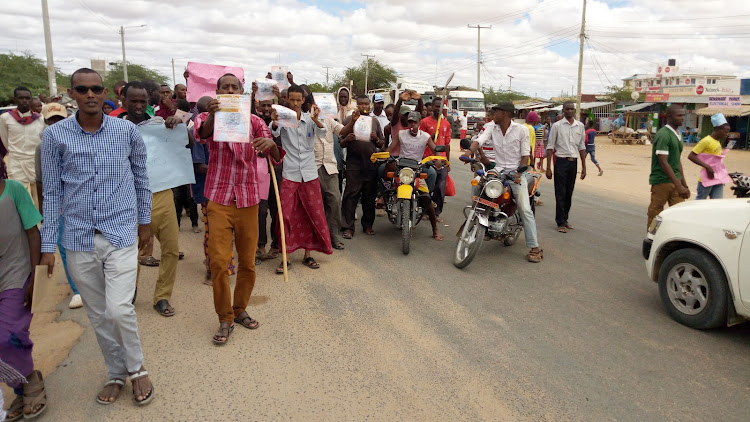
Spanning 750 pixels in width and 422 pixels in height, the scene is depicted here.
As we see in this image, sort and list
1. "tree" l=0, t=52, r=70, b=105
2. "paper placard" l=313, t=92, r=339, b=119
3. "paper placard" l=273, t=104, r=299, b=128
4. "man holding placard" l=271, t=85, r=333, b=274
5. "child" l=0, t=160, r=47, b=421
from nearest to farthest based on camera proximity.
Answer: "child" l=0, t=160, r=47, b=421 → "paper placard" l=273, t=104, r=299, b=128 → "paper placard" l=313, t=92, r=339, b=119 → "man holding placard" l=271, t=85, r=333, b=274 → "tree" l=0, t=52, r=70, b=105

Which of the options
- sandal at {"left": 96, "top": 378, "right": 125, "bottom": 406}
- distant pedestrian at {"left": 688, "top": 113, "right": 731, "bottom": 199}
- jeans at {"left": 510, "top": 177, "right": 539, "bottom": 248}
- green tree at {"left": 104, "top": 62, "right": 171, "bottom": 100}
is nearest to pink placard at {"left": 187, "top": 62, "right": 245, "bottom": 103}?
sandal at {"left": 96, "top": 378, "right": 125, "bottom": 406}

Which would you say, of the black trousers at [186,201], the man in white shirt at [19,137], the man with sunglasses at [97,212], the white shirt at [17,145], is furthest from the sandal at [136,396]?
the white shirt at [17,145]

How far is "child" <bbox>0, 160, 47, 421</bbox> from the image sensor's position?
2844 millimetres

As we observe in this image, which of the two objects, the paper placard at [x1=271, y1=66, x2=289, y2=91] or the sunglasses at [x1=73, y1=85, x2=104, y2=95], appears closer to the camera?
the sunglasses at [x1=73, y1=85, x2=104, y2=95]

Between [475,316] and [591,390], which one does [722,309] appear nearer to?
[591,390]

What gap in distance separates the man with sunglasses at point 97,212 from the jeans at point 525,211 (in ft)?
14.8

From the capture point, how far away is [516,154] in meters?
6.44

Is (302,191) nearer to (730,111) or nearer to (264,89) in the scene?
(264,89)

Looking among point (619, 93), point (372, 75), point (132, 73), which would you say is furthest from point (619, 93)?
point (132, 73)

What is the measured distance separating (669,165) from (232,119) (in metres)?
5.23

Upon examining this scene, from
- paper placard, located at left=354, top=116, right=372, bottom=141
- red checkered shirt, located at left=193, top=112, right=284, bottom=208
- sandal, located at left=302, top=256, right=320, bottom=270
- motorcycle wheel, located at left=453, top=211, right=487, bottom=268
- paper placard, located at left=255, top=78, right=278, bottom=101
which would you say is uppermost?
paper placard, located at left=255, top=78, right=278, bottom=101

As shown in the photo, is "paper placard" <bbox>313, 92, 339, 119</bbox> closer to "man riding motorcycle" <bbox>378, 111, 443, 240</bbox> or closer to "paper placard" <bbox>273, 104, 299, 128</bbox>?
"paper placard" <bbox>273, 104, 299, 128</bbox>

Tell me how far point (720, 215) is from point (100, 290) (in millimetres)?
4613

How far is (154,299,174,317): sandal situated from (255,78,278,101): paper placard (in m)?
2.08
